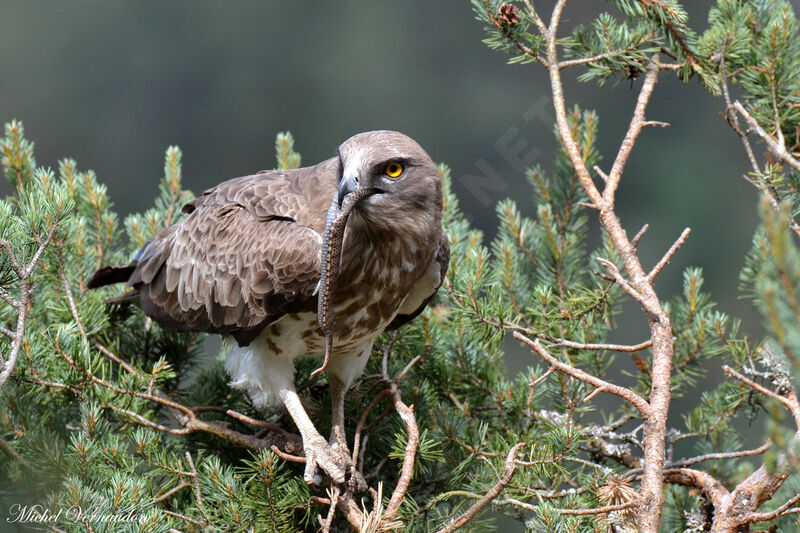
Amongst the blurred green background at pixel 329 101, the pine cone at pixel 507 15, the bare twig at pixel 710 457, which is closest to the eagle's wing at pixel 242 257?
the pine cone at pixel 507 15

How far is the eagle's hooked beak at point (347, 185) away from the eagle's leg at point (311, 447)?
0.45m

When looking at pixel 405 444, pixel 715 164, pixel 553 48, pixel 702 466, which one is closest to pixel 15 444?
pixel 405 444

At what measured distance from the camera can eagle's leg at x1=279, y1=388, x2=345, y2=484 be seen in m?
1.31

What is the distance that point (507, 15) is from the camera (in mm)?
1266

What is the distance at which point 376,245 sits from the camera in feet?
4.28

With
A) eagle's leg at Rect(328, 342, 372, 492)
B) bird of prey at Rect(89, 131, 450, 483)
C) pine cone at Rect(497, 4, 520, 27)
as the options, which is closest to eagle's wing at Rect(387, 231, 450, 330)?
bird of prey at Rect(89, 131, 450, 483)

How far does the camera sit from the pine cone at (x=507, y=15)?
Answer: 49.8 inches

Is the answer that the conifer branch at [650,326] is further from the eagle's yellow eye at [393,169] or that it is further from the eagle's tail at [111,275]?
the eagle's tail at [111,275]

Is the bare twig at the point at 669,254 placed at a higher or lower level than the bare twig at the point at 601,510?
higher

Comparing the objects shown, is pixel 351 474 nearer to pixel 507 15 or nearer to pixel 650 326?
pixel 650 326

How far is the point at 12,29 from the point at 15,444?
2.62 metres

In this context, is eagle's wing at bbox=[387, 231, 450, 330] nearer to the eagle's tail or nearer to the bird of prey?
the bird of prey

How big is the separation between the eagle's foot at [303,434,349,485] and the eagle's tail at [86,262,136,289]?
0.56m

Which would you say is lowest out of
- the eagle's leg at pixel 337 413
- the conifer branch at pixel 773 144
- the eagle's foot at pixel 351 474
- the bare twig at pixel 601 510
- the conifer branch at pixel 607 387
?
the eagle's foot at pixel 351 474
